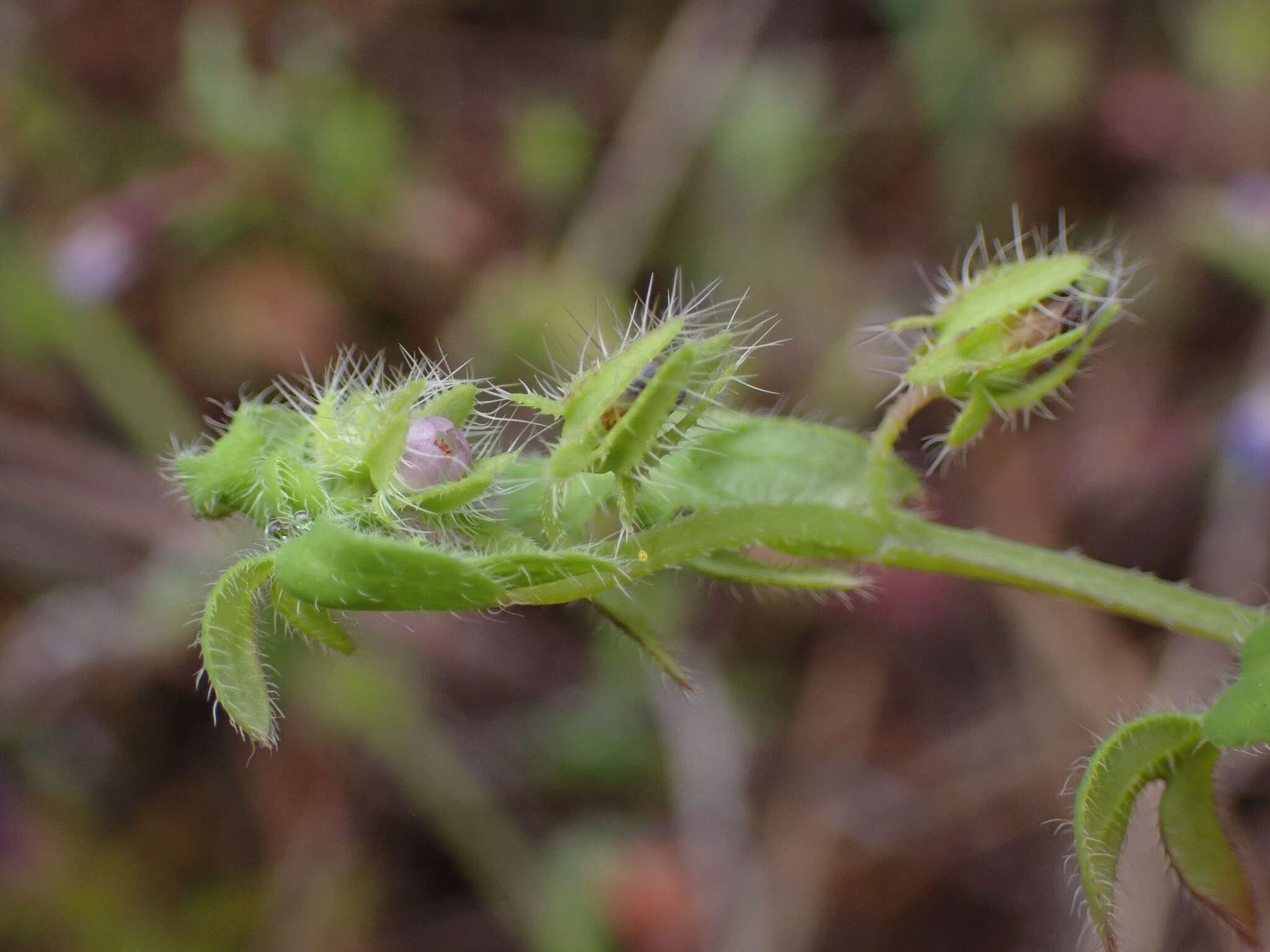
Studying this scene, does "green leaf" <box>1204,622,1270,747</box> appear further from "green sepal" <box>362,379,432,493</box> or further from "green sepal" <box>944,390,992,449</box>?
"green sepal" <box>362,379,432,493</box>

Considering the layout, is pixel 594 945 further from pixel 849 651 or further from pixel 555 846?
pixel 849 651

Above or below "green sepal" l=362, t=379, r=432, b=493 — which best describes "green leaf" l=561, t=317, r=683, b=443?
above

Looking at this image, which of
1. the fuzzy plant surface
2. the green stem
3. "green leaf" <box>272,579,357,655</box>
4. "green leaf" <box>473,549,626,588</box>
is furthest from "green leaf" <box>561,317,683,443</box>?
the green stem

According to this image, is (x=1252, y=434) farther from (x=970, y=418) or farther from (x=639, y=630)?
(x=639, y=630)

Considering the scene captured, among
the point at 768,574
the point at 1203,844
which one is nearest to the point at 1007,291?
the point at 768,574

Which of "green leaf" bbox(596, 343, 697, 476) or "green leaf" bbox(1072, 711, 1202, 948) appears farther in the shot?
"green leaf" bbox(1072, 711, 1202, 948)
